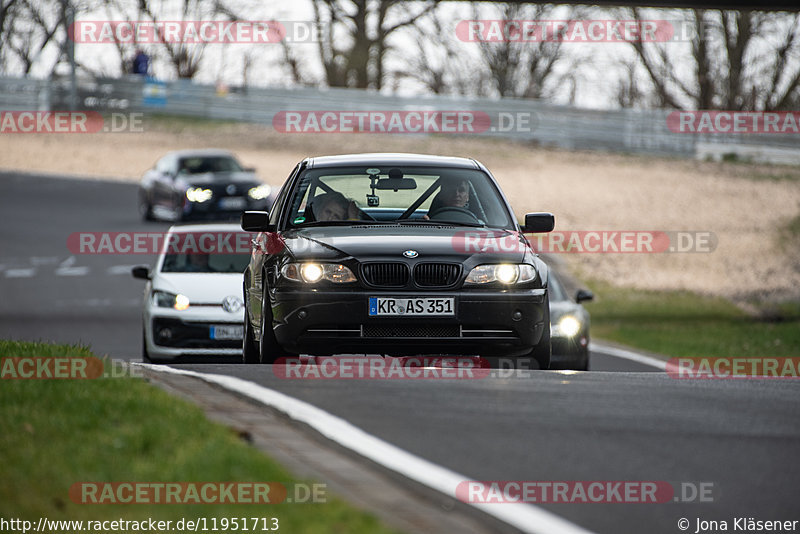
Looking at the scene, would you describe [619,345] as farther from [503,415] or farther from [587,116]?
[587,116]

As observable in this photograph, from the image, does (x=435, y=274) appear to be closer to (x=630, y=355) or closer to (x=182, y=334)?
(x=182, y=334)

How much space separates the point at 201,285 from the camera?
14.4m

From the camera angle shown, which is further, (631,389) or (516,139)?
(516,139)

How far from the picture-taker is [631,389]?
853cm

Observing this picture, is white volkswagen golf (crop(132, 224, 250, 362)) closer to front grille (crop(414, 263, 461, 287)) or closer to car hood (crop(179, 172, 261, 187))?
front grille (crop(414, 263, 461, 287))

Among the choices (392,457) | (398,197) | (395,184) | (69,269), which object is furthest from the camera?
(69,269)

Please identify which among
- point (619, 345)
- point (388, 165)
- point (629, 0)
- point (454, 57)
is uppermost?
point (454, 57)

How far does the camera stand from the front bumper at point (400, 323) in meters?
8.65

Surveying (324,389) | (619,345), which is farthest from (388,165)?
(619,345)

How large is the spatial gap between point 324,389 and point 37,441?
215 centimetres

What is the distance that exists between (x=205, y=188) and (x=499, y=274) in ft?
62.9

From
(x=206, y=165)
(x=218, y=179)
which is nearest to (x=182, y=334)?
(x=218, y=179)

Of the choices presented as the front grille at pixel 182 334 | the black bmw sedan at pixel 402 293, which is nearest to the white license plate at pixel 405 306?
the black bmw sedan at pixel 402 293

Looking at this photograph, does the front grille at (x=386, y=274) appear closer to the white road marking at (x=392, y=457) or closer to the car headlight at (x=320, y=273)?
the car headlight at (x=320, y=273)
